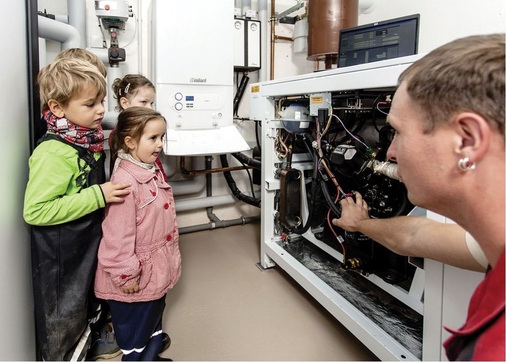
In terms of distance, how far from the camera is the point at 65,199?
92 centimetres

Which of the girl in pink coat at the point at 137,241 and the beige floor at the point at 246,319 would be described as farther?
the beige floor at the point at 246,319

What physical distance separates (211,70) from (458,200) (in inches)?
62.6

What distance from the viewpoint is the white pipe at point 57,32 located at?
4.15 ft

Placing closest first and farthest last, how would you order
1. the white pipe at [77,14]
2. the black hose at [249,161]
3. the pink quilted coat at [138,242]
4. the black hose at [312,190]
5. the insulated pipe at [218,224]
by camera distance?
the pink quilted coat at [138,242], the black hose at [312,190], the white pipe at [77,14], the black hose at [249,161], the insulated pipe at [218,224]

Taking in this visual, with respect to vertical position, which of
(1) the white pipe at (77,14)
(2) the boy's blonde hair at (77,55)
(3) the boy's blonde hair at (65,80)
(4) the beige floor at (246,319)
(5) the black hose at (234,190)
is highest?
(1) the white pipe at (77,14)

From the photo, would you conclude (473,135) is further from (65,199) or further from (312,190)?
(312,190)

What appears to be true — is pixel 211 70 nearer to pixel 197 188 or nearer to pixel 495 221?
pixel 197 188

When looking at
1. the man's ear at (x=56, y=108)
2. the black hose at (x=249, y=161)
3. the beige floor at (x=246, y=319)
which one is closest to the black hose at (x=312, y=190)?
the beige floor at (x=246, y=319)

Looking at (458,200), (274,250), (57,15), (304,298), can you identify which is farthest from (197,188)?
(458,200)

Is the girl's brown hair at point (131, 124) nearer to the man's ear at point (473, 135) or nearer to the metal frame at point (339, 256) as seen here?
the metal frame at point (339, 256)

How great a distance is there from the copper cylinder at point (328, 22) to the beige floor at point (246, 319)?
1.30 m

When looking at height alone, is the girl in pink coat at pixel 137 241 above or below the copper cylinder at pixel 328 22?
below

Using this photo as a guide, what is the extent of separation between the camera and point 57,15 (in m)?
1.82

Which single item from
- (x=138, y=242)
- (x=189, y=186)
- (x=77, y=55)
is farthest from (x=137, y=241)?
(x=189, y=186)
